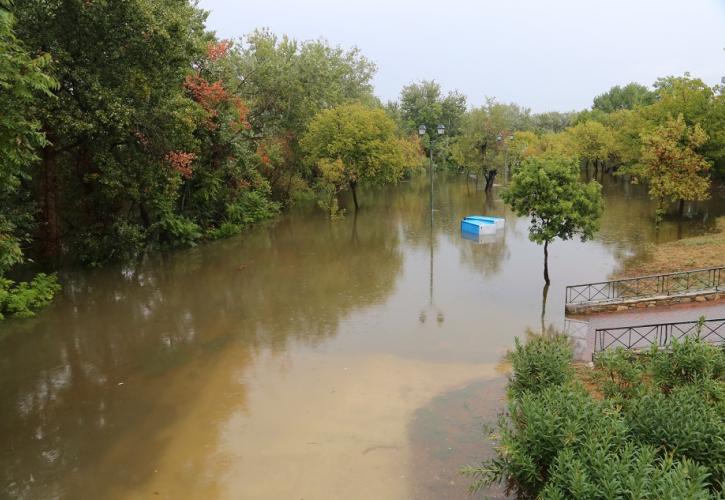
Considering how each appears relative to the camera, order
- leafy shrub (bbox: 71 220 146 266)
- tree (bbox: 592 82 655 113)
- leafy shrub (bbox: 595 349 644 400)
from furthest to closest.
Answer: tree (bbox: 592 82 655 113), leafy shrub (bbox: 71 220 146 266), leafy shrub (bbox: 595 349 644 400)

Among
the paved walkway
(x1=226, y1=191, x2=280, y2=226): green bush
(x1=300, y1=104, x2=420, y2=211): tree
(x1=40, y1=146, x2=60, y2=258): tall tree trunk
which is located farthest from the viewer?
(x1=300, y1=104, x2=420, y2=211): tree

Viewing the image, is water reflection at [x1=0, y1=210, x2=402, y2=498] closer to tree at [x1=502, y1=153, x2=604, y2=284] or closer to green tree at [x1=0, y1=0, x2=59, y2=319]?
green tree at [x1=0, y1=0, x2=59, y2=319]

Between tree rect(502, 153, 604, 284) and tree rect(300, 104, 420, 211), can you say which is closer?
tree rect(502, 153, 604, 284)

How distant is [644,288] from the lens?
726 inches

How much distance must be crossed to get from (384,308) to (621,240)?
605 inches

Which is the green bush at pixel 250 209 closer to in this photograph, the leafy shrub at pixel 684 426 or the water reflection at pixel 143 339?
the water reflection at pixel 143 339

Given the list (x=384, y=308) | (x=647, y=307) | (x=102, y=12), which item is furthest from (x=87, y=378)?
(x=647, y=307)

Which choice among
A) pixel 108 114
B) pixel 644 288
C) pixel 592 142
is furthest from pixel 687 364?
pixel 592 142

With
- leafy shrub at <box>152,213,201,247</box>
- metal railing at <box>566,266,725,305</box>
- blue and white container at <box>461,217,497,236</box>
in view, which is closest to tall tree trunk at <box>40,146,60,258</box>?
leafy shrub at <box>152,213,201,247</box>

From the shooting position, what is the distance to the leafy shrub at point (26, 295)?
17.6 meters

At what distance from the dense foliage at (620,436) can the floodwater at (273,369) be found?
212 centimetres

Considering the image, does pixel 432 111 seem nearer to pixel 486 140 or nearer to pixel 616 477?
pixel 486 140

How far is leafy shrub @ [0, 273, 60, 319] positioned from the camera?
57.7 ft

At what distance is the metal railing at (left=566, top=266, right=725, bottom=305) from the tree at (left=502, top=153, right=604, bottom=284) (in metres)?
2.01
